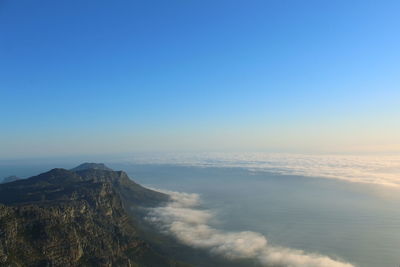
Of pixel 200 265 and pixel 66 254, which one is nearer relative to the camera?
pixel 66 254

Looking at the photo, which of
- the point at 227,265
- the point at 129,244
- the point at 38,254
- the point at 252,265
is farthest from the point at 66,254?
the point at 252,265

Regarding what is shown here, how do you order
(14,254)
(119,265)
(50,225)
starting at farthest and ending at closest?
(119,265)
(50,225)
(14,254)

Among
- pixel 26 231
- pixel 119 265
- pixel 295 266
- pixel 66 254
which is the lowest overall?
pixel 295 266

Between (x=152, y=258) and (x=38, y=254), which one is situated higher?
(x=38, y=254)

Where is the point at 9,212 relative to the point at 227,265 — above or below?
above

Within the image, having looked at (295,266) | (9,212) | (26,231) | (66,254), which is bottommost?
(295,266)

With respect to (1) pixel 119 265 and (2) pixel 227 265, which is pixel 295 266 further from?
(1) pixel 119 265

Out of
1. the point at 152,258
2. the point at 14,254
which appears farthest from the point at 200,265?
the point at 14,254

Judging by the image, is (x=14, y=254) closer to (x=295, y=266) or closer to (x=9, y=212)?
(x=9, y=212)

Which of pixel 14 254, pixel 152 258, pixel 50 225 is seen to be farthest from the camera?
pixel 152 258
